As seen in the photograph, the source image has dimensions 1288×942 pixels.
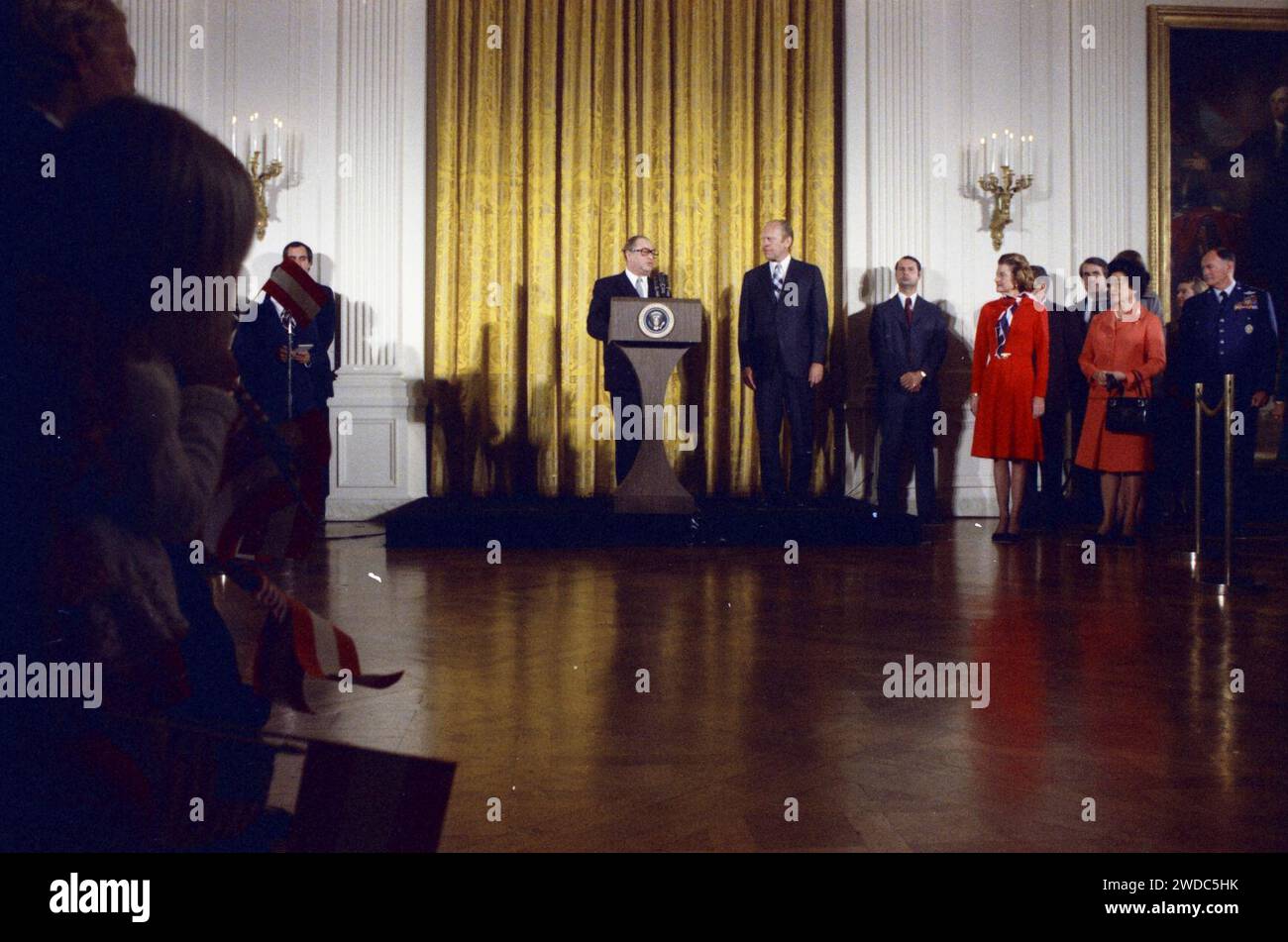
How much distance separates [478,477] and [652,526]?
2098 millimetres

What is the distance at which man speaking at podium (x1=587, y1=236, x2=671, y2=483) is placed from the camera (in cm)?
637

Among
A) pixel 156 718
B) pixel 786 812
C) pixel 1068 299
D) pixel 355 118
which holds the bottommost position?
pixel 786 812

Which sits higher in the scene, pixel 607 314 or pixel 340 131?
pixel 340 131

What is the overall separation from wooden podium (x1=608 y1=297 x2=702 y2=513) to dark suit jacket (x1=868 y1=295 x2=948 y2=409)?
154 centimetres

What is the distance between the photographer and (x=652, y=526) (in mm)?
6027

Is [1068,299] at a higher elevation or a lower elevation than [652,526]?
higher

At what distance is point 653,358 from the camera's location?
6051 millimetres

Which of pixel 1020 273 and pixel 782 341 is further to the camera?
pixel 782 341

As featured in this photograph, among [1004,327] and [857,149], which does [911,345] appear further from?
[857,149]

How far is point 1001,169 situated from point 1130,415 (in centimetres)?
268

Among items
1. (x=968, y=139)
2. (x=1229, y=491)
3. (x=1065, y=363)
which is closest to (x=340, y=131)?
(x=968, y=139)

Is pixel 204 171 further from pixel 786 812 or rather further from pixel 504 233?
pixel 504 233

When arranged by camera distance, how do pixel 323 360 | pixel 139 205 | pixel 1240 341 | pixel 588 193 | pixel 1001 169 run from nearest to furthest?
pixel 139 205 < pixel 1240 341 < pixel 323 360 < pixel 588 193 < pixel 1001 169
